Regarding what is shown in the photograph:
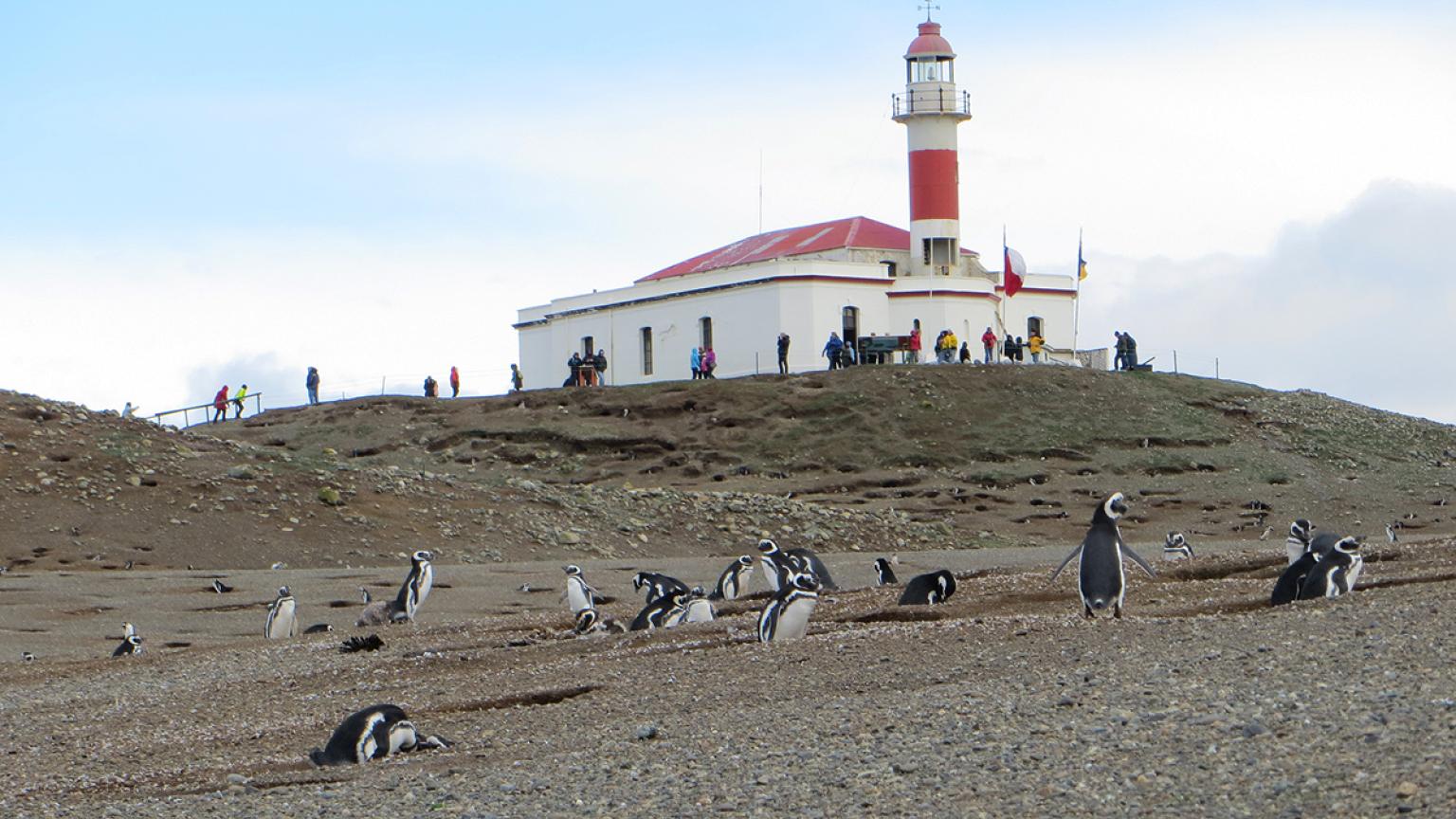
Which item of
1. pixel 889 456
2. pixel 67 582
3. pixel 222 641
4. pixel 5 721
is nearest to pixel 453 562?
pixel 67 582

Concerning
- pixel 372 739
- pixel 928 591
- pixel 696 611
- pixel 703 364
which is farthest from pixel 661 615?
pixel 703 364

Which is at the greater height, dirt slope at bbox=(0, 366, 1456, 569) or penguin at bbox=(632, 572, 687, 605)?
dirt slope at bbox=(0, 366, 1456, 569)

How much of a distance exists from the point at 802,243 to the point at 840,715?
1977 inches

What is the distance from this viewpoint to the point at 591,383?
5525cm

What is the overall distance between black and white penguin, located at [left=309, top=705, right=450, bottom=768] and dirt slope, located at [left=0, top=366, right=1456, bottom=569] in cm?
1645

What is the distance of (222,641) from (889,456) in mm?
24584

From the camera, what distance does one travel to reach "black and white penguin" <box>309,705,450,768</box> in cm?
1005

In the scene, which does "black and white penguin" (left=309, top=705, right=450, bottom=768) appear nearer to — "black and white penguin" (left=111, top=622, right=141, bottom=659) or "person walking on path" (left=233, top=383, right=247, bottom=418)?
"black and white penguin" (left=111, top=622, right=141, bottom=659)

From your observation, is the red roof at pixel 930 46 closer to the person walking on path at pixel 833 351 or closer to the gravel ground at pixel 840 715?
the person walking on path at pixel 833 351

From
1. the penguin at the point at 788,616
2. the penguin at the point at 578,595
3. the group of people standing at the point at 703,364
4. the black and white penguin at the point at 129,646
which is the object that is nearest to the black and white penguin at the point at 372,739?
the penguin at the point at 788,616

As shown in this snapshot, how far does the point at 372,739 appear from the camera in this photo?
33.0 ft

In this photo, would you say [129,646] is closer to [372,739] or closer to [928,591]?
[928,591]

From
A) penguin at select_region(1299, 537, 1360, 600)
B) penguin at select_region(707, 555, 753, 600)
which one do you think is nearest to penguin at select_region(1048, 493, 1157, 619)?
penguin at select_region(1299, 537, 1360, 600)

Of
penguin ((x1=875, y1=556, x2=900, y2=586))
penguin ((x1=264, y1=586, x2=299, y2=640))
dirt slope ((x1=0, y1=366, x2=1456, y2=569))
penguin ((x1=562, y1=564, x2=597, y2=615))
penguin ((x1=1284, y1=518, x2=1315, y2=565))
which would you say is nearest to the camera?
penguin ((x1=1284, y1=518, x2=1315, y2=565))
